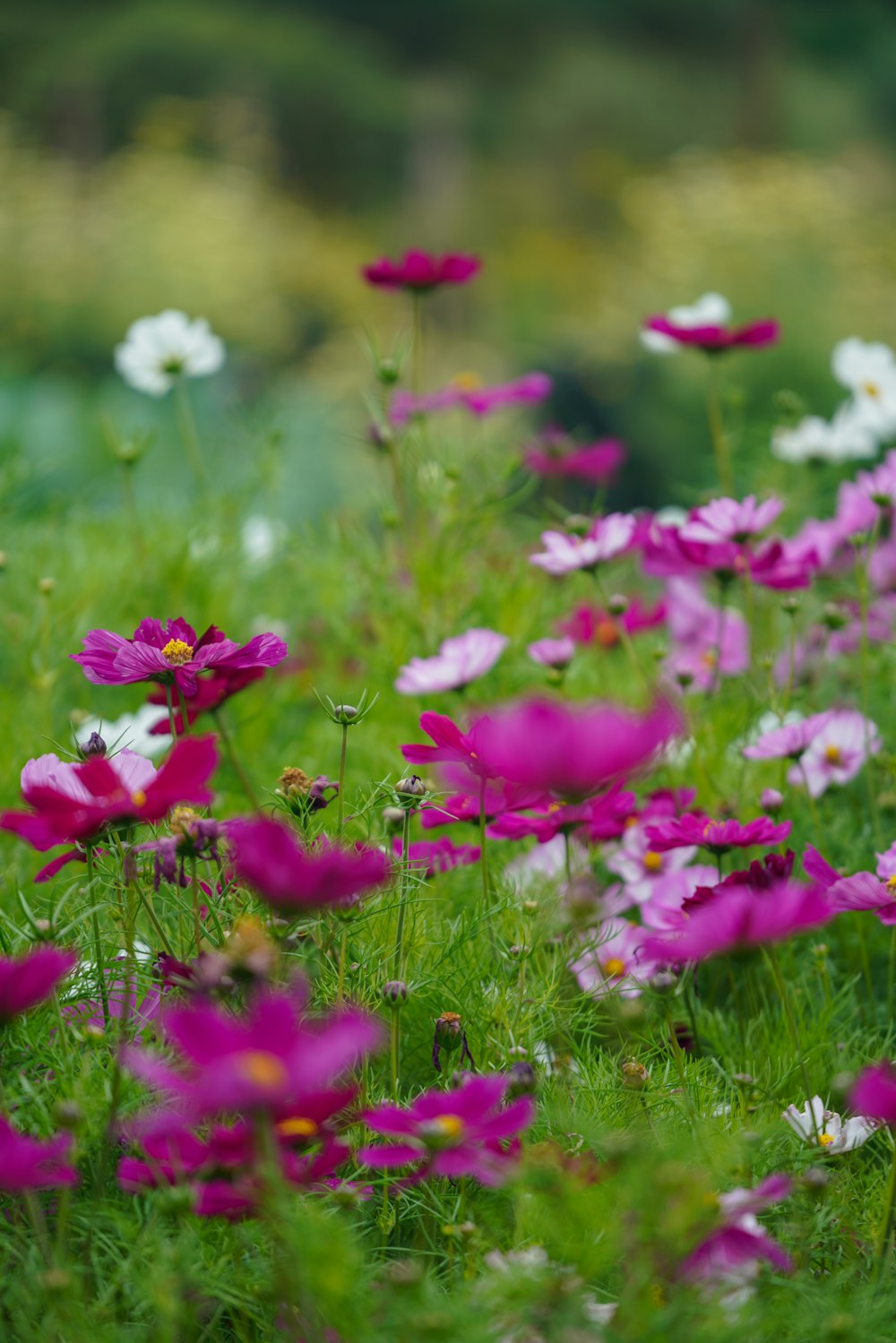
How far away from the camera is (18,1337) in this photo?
50cm

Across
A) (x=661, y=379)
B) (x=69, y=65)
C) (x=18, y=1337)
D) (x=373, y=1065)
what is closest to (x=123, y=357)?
(x=373, y=1065)

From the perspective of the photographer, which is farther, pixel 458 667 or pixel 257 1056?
pixel 458 667

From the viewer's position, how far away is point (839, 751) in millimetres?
894

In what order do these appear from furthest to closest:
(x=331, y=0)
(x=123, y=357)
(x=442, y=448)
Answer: (x=331, y=0)
(x=123, y=357)
(x=442, y=448)

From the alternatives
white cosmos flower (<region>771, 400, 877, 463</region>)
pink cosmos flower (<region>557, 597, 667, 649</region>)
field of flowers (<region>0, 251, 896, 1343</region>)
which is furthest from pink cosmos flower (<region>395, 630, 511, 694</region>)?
white cosmos flower (<region>771, 400, 877, 463</region>)

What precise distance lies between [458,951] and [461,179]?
1056 centimetres

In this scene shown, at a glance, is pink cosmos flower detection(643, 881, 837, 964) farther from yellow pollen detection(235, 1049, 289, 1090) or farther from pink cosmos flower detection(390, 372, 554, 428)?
pink cosmos flower detection(390, 372, 554, 428)

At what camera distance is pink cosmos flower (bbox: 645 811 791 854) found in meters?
0.68

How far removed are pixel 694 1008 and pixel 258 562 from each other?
2.75 feet

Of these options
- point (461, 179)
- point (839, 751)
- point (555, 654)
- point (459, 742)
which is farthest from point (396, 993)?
point (461, 179)

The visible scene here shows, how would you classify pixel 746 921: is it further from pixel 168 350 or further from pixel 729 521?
pixel 168 350

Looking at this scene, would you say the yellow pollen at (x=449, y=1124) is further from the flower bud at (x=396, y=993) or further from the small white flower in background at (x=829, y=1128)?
the small white flower in background at (x=829, y=1128)

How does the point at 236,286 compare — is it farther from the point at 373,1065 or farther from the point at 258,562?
the point at 373,1065

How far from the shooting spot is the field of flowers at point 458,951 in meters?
0.43
